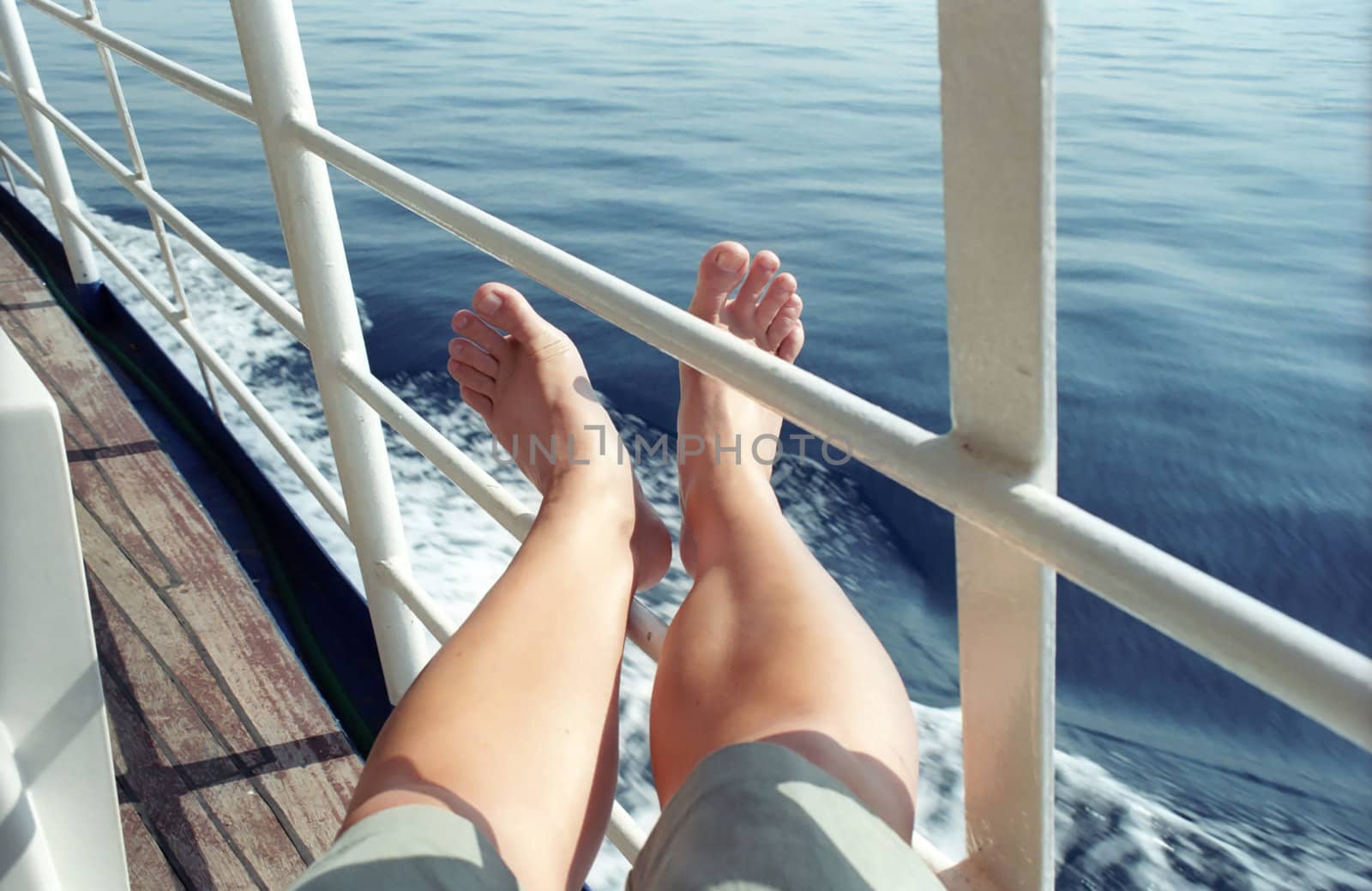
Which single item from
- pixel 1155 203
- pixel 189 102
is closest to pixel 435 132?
pixel 189 102

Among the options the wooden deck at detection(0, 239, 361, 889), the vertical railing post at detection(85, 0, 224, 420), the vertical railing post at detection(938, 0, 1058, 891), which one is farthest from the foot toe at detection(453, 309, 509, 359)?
the vertical railing post at detection(938, 0, 1058, 891)

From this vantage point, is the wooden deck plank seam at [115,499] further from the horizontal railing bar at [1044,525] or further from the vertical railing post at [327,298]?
the horizontal railing bar at [1044,525]

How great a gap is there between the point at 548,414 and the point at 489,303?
0.57ft

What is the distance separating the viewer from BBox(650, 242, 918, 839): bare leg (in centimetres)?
62

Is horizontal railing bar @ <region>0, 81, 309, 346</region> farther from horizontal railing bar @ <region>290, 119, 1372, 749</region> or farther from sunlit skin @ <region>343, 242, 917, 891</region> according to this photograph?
horizontal railing bar @ <region>290, 119, 1372, 749</region>

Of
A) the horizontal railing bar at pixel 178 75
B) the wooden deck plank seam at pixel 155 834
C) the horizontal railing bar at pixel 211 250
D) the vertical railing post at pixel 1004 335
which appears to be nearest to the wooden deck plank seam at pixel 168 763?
the wooden deck plank seam at pixel 155 834

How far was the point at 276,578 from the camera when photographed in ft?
5.27

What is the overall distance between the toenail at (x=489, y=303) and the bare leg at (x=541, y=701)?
11.8 inches

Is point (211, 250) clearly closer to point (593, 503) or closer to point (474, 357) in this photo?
point (474, 357)

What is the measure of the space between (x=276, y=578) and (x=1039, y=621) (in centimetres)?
137

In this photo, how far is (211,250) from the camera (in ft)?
4.55

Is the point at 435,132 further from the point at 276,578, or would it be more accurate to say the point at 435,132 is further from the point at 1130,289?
the point at 276,578

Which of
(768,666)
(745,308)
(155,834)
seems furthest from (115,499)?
(768,666)

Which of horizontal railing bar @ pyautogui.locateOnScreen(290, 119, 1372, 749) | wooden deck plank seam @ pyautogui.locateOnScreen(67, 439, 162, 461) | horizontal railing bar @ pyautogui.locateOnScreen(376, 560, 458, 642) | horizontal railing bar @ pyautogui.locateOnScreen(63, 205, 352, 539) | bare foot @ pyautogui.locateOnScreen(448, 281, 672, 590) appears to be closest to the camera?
horizontal railing bar @ pyautogui.locateOnScreen(290, 119, 1372, 749)
